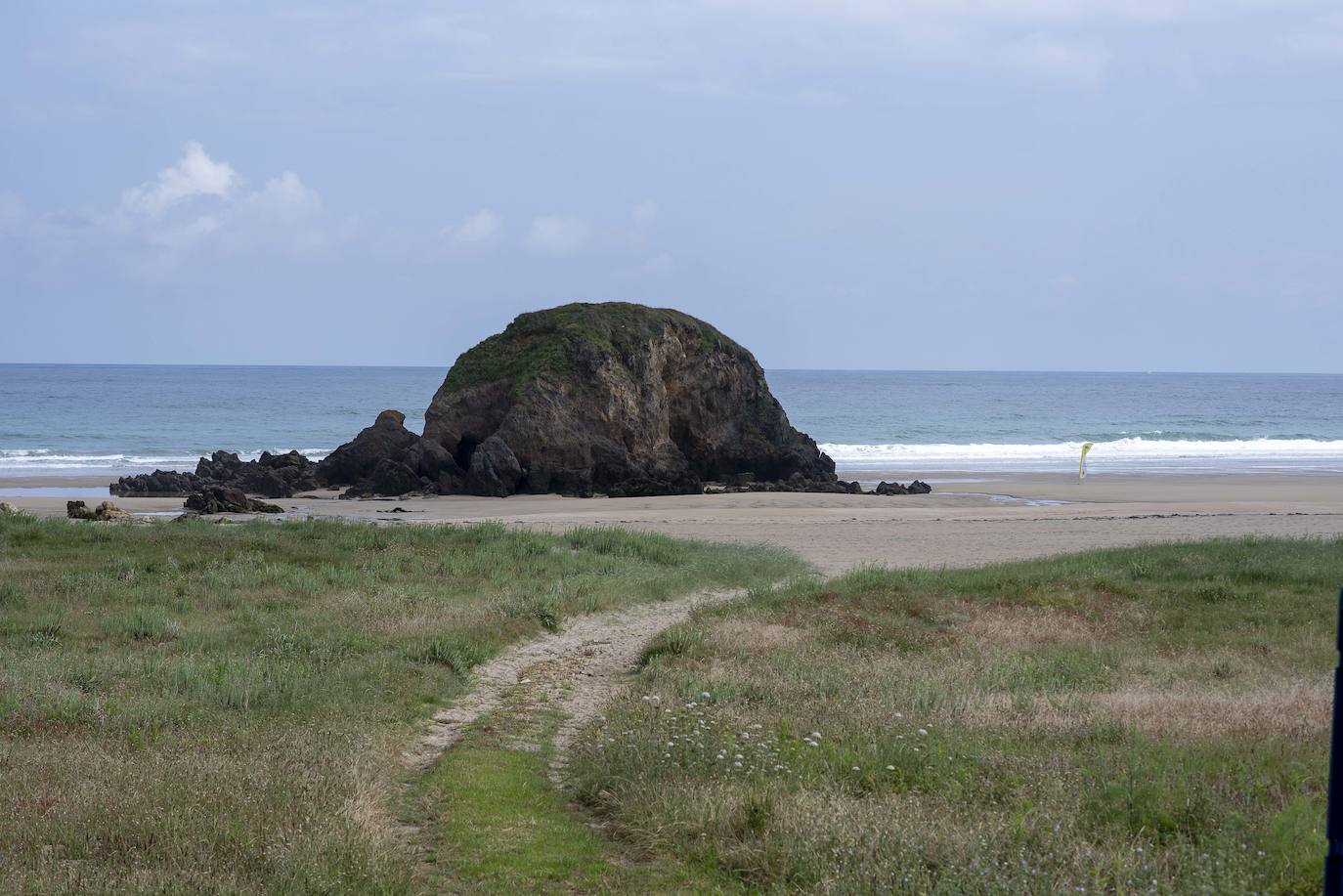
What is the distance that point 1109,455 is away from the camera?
7938 centimetres

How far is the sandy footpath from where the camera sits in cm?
3045

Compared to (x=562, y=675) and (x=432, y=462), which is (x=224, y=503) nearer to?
(x=432, y=462)

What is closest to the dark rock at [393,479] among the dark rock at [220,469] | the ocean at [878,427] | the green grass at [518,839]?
the dark rock at [220,469]

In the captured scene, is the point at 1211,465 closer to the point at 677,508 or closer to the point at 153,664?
the point at 677,508

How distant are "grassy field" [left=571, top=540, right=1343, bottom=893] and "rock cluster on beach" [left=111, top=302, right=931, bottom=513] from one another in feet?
94.6

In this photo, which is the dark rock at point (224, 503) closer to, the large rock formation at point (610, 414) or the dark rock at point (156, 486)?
the dark rock at point (156, 486)

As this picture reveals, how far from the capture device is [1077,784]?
8289 mm

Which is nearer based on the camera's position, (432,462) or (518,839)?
(518,839)

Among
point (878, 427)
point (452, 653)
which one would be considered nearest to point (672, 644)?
point (452, 653)

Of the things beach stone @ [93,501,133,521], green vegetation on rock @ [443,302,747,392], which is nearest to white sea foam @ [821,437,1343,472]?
green vegetation on rock @ [443,302,747,392]

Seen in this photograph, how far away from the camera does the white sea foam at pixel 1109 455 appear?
69688 millimetres

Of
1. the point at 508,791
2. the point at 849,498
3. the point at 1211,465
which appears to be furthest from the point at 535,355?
the point at 1211,465

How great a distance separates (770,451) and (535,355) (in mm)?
11162

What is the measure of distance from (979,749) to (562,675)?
19.7 feet
